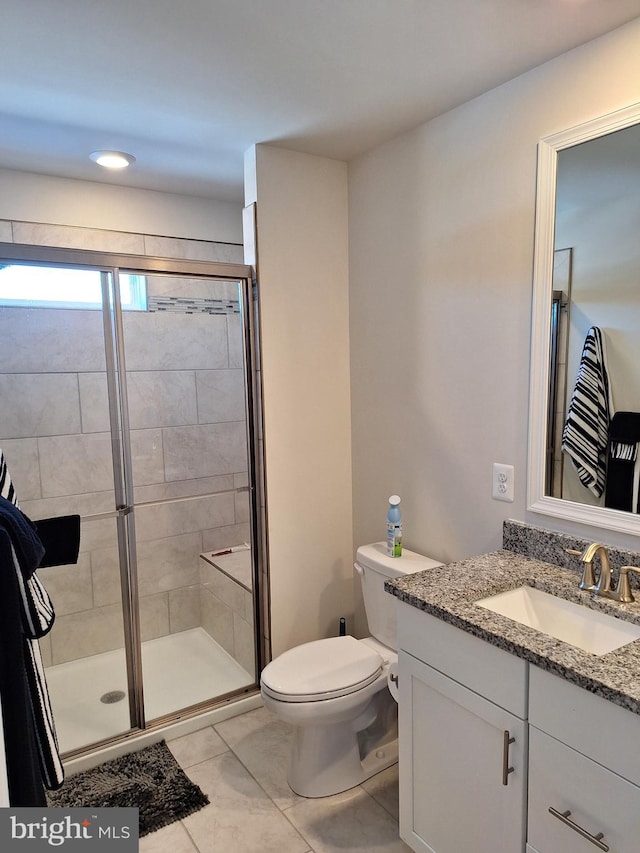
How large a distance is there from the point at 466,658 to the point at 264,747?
1.26 metres

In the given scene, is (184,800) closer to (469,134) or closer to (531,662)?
(531,662)

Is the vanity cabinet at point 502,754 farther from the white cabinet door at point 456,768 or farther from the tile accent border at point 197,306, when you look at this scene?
the tile accent border at point 197,306

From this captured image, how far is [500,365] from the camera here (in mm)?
1948

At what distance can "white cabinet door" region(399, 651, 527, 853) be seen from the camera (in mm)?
1355

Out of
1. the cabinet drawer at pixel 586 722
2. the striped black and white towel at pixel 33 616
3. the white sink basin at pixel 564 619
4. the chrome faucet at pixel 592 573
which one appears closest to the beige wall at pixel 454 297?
the chrome faucet at pixel 592 573

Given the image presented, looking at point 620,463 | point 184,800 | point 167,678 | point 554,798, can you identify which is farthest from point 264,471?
point 554,798

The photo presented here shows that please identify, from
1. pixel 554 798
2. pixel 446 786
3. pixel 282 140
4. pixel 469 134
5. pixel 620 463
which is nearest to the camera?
pixel 554 798

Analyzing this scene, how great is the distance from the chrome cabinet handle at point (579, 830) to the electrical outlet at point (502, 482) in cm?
92

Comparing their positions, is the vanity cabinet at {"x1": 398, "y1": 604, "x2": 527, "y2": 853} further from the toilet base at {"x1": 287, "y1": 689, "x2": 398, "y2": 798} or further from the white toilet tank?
the white toilet tank

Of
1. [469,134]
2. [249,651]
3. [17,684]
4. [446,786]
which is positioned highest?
[469,134]

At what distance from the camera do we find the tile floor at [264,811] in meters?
1.83

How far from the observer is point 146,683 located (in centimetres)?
254

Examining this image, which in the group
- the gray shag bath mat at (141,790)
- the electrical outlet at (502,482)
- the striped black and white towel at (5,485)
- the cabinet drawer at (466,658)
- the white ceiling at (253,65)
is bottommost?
the gray shag bath mat at (141,790)

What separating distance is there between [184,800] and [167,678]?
677 millimetres
